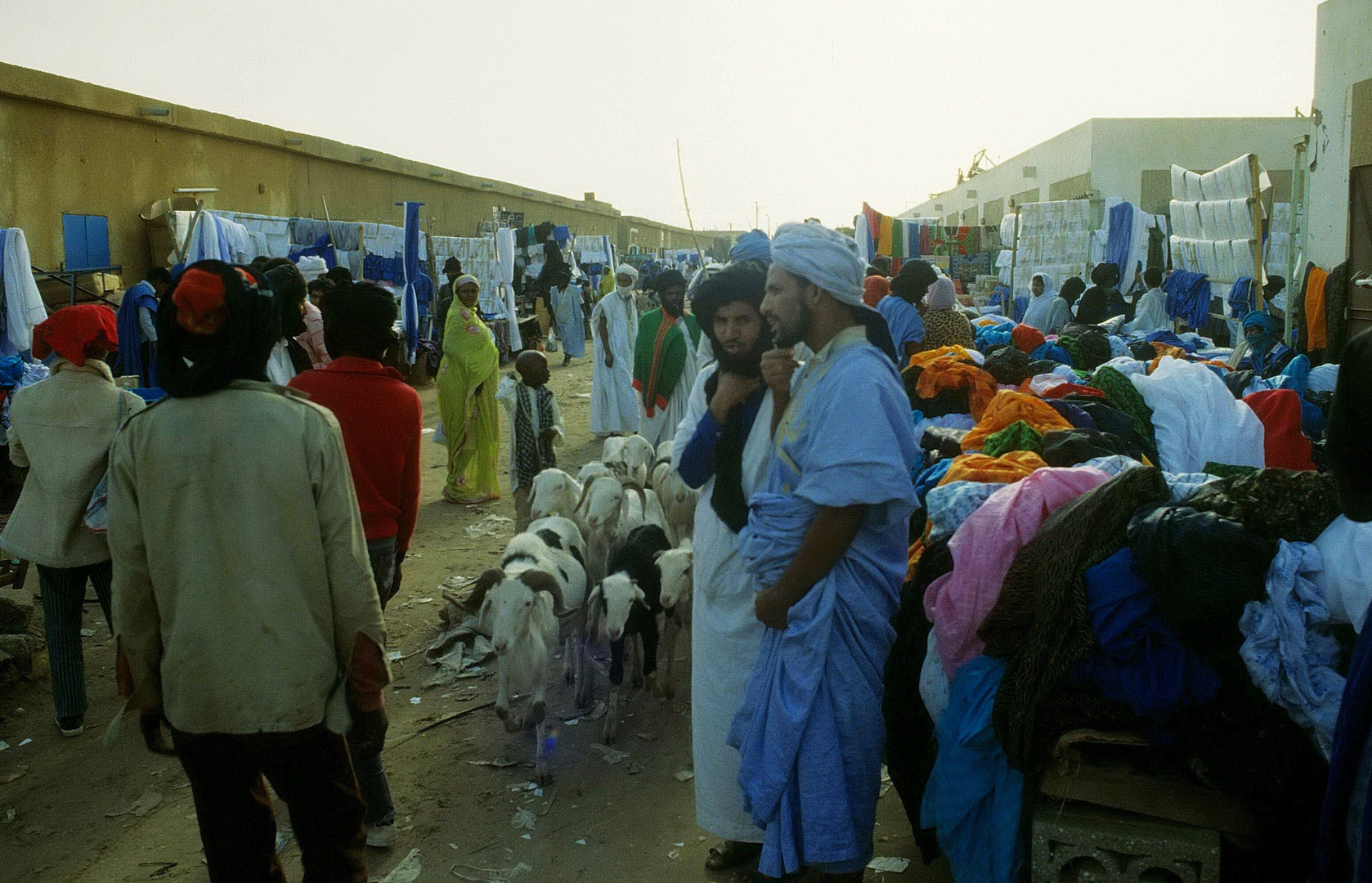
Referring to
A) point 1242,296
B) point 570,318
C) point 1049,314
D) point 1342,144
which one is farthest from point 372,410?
point 570,318

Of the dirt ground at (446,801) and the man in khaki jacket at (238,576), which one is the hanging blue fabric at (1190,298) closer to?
the dirt ground at (446,801)

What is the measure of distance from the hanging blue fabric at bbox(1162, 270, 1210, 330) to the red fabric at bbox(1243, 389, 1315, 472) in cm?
531

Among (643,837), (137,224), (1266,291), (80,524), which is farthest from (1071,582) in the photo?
(137,224)

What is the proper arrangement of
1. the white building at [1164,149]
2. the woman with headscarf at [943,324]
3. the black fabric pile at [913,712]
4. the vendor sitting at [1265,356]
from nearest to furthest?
Answer: the black fabric pile at [913,712] < the vendor sitting at [1265,356] < the woman with headscarf at [943,324] < the white building at [1164,149]

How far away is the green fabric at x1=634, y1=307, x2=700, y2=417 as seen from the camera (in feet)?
27.1

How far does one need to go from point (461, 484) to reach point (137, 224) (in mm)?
7224

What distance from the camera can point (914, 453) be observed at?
104 inches

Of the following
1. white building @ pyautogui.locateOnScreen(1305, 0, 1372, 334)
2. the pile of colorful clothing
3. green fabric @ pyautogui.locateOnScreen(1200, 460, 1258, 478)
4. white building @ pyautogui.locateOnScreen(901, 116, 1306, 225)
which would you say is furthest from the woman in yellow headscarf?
white building @ pyautogui.locateOnScreen(901, 116, 1306, 225)

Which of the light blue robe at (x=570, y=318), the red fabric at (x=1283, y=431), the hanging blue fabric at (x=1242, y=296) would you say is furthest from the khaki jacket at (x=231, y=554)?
the light blue robe at (x=570, y=318)

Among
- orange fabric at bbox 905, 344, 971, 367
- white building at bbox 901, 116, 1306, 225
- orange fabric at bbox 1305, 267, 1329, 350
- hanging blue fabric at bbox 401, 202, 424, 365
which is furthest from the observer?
white building at bbox 901, 116, 1306, 225

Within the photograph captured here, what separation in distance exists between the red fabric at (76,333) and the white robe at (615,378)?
716 centimetres

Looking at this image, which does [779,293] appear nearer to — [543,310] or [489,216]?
[543,310]

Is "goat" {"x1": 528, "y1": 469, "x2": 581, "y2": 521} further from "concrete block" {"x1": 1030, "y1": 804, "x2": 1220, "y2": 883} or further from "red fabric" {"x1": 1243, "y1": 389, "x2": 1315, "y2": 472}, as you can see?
"concrete block" {"x1": 1030, "y1": 804, "x2": 1220, "y2": 883}

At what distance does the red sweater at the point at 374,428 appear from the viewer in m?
3.39
